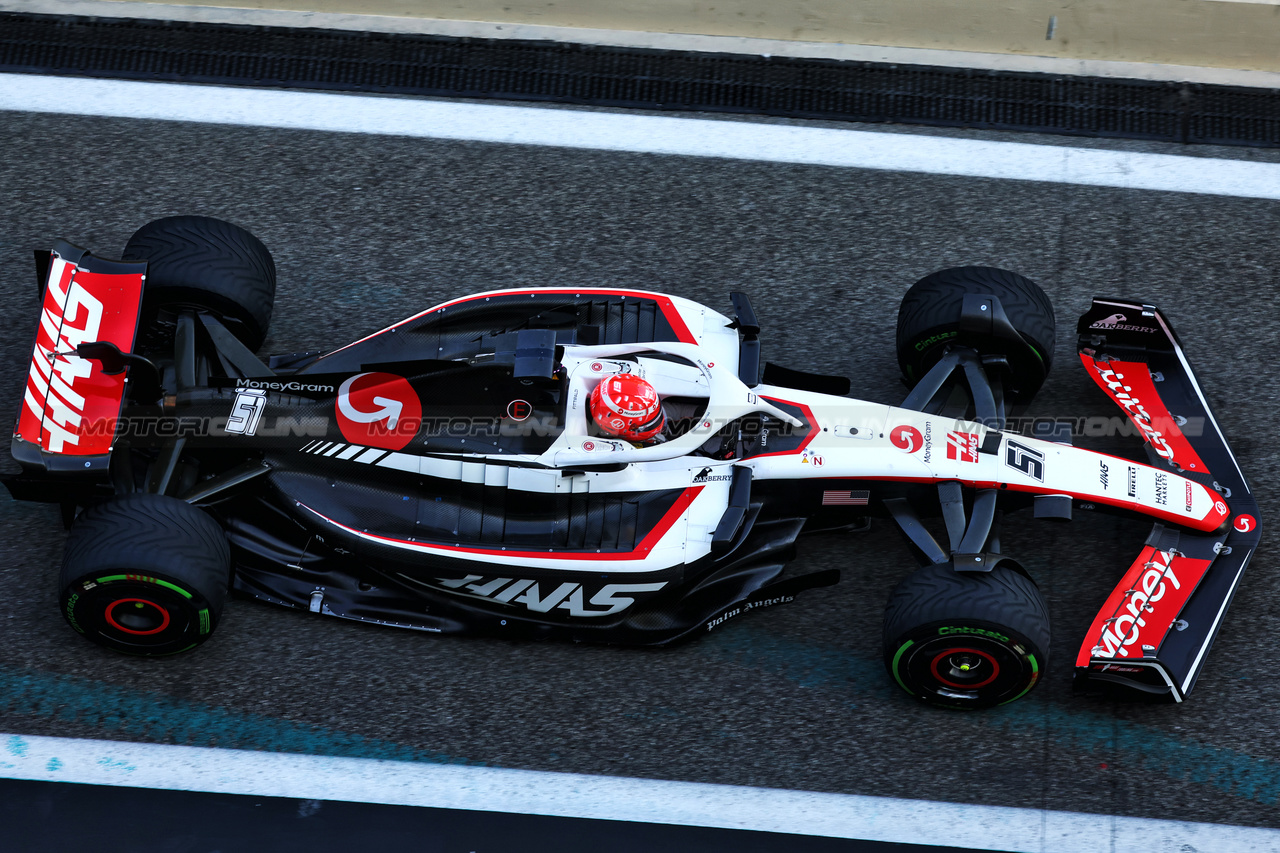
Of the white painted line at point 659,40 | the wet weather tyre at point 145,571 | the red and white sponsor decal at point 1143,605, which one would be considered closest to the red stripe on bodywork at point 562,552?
the wet weather tyre at point 145,571

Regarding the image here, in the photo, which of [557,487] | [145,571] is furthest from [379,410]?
[145,571]

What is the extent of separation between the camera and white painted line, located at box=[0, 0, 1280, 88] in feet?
24.3

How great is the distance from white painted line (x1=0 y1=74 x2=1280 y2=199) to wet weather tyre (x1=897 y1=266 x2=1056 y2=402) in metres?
1.58

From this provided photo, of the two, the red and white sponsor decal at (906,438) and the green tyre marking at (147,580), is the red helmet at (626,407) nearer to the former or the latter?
the red and white sponsor decal at (906,438)

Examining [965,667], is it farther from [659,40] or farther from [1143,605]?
[659,40]

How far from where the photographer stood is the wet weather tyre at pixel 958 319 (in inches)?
218

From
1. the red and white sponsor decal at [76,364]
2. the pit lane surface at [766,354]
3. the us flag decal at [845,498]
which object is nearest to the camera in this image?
the red and white sponsor decal at [76,364]

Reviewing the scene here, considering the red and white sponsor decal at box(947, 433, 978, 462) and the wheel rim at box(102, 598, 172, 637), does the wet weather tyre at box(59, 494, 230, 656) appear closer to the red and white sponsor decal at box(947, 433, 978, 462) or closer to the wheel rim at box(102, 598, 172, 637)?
the wheel rim at box(102, 598, 172, 637)

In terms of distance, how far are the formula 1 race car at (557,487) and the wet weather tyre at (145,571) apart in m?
0.01

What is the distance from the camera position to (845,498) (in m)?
5.24

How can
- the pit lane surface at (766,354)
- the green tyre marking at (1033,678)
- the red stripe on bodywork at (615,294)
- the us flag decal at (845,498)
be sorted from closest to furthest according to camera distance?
the green tyre marking at (1033,678) → the pit lane surface at (766,354) → the us flag decal at (845,498) → the red stripe on bodywork at (615,294)

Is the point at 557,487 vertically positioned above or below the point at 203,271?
below

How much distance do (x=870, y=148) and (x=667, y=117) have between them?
115 cm

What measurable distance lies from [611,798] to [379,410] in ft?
5.87
